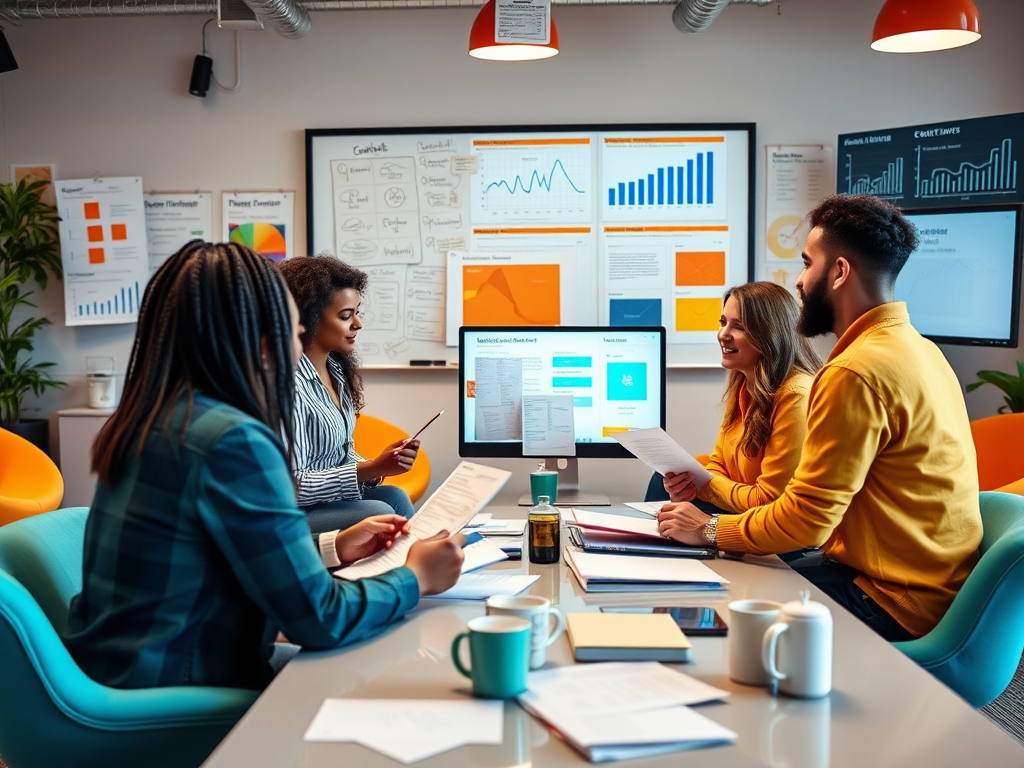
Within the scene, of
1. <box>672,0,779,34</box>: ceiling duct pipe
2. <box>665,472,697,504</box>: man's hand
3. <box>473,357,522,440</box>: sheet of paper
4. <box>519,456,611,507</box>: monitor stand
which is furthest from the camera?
<box>672,0,779,34</box>: ceiling duct pipe

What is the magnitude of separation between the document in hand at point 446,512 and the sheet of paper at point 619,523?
0.32 meters

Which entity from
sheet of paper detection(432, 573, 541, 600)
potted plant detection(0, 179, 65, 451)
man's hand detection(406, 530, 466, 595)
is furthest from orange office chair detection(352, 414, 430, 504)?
man's hand detection(406, 530, 466, 595)

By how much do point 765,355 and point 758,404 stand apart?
0.19 m

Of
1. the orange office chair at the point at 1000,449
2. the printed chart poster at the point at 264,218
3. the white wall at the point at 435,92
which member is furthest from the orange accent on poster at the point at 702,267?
the printed chart poster at the point at 264,218

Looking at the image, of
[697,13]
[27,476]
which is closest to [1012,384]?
[697,13]

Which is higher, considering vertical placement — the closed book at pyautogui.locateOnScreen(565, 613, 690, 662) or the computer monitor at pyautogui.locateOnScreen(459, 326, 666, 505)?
the computer monitor at pyautogui.locateOnScreen(459, 326, 666, 505)

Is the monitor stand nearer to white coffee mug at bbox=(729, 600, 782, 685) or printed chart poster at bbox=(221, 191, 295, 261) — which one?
white coffee mug at bbox=(729, 600, 782, 685)

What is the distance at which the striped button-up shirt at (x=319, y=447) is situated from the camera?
8.64 ft

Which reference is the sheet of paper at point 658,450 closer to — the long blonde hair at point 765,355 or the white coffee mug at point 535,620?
the long blonde hair at point 765,355

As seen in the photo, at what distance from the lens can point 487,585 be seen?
1771 mm

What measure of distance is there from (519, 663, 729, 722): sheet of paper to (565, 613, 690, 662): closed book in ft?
0.06

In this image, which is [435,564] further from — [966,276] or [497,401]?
[966,276]

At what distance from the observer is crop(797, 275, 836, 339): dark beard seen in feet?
7.18

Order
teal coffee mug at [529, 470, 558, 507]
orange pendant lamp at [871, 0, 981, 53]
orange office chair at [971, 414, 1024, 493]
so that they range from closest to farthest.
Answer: teal coffee mug at [529, 470, 558, 507] < orange pendant lamp at [871, 0, 981, 53] < orange office chair at [971, 414, 1024, 493]
